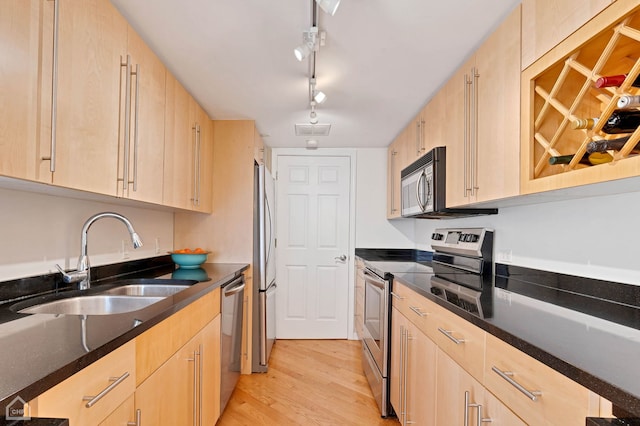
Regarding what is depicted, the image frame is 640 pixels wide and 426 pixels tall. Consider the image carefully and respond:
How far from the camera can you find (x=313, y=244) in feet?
13.8

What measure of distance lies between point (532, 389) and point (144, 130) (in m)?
1.91

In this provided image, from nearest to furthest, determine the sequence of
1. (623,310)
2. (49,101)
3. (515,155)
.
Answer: (49,101)
(623,310)
(515,155)

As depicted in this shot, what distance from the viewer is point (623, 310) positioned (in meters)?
1.26

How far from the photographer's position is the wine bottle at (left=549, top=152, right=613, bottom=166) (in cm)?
114

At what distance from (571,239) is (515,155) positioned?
0.49m

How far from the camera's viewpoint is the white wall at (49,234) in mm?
1402

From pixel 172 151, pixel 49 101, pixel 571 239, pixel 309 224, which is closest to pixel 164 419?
pixel 49 101

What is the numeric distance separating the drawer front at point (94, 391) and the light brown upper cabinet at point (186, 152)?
1.21 meters

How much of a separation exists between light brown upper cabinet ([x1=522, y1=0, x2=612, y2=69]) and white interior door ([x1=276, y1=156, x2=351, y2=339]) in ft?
9.35

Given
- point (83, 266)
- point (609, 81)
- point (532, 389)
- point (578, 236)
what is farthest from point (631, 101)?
point (83, 266)

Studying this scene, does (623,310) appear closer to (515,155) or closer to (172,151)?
(515,155)

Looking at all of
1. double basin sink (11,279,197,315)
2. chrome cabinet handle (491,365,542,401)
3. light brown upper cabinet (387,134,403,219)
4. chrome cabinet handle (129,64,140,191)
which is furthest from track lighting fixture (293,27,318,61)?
light brown upper cabinet (387,134,403,219)

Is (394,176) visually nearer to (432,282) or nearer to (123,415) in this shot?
(432,282)

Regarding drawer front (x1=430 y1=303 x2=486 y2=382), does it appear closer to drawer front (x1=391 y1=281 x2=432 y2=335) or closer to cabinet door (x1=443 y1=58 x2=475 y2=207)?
drawer front (x1=391 y1=281 x2=432 y2=335)
